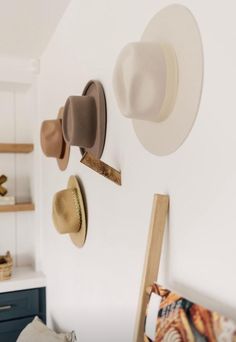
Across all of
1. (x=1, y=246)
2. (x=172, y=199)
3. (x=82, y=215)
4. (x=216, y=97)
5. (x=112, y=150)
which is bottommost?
(x=1, y=246)

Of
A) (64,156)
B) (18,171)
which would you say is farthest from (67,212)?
(18,171)

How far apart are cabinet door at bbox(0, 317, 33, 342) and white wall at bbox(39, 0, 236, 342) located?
0.36m

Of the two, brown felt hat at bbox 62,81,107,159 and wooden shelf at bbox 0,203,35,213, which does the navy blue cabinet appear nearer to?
wooden shelf at bbox 0,203,35,213

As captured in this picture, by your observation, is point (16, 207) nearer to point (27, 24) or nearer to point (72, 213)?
point (72, 213)

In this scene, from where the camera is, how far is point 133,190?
1271mm

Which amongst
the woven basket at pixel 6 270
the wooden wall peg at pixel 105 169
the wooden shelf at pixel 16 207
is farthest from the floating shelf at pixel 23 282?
the wooden wall peg at pixel 105 169

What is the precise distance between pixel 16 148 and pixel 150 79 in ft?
6.38

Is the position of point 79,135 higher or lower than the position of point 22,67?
lower

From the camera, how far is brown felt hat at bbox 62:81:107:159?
1.50 m

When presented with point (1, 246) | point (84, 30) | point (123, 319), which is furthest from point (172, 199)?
point (1, 246)

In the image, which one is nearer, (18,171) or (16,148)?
(16,148)

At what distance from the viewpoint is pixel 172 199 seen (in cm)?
104

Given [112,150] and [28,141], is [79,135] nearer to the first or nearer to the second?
[112,150]

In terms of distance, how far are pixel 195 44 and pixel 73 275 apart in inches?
55.1
